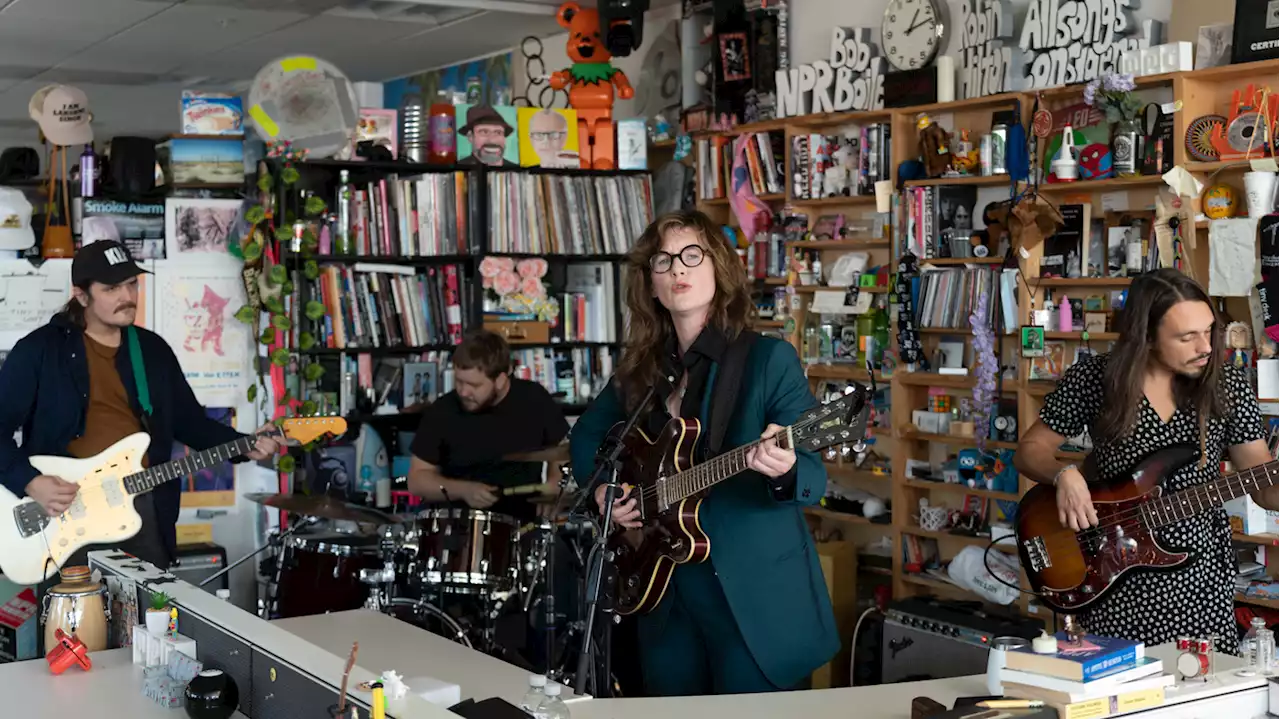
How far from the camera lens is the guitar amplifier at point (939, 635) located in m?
4.21

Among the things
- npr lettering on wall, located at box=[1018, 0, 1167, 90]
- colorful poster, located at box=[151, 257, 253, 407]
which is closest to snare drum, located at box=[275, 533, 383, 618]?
colorful poster, located at box=[151, 257, 253, 407]

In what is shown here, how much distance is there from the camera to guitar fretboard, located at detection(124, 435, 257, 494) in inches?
169

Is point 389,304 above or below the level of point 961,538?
above

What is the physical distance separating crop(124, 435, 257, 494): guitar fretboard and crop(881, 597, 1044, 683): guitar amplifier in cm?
224

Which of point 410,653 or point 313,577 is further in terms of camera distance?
point 313,577

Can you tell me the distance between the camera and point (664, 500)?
2945 millimetres

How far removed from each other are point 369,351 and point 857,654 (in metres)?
2.50

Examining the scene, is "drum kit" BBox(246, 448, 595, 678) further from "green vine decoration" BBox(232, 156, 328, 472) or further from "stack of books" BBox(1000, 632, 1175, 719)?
"stack of books" BBox(1000, 632, 1175, 719)

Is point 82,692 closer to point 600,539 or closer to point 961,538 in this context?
point 600,539

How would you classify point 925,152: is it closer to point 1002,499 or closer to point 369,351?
point 1002,499

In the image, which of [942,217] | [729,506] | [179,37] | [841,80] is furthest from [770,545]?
[179,37]

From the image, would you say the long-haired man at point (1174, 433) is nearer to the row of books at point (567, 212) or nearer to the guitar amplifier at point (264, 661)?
the guitar amplifier at point (264, 661)

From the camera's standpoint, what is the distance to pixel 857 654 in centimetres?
500

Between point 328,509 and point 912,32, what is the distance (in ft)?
9.29
